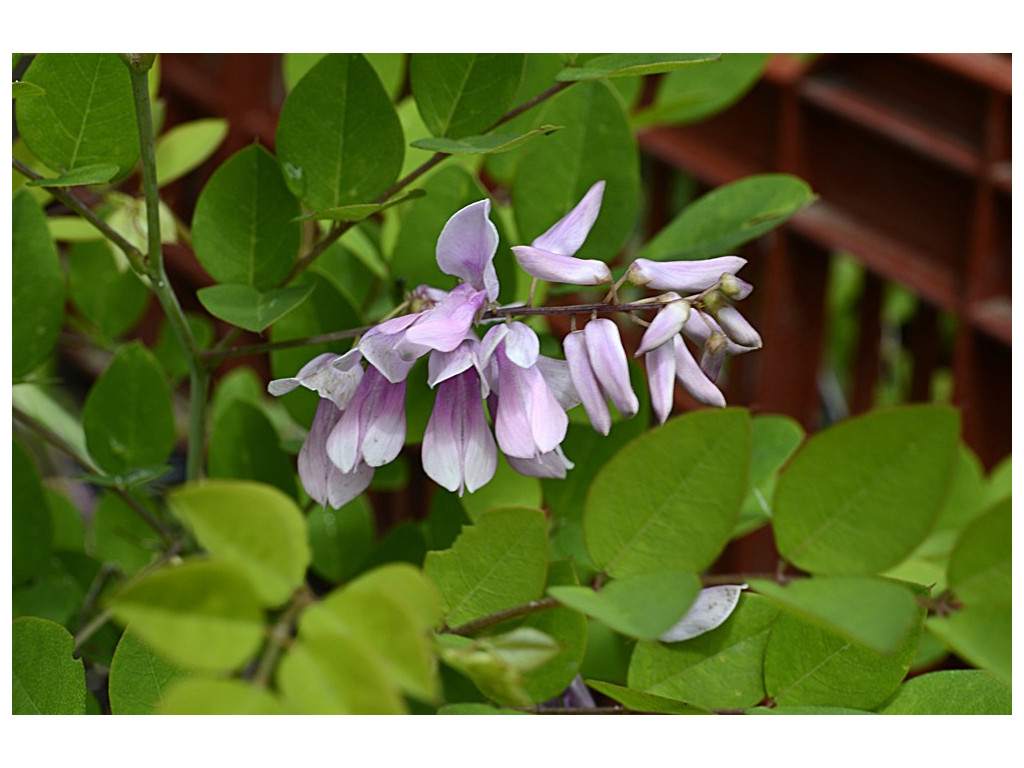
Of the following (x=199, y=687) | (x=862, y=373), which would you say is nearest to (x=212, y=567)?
(x=199, y=687)

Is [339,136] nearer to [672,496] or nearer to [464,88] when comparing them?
[464,88]

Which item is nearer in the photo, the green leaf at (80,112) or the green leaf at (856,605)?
the green leaf at (856,605)

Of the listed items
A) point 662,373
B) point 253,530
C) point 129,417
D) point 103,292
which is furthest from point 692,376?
point 103,292

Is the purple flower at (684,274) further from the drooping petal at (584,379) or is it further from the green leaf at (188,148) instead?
the green leaf at (188,148)

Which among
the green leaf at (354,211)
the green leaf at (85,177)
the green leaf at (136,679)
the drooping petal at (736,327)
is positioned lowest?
the green leaf at (136,679)

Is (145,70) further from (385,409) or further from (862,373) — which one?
(862,373)

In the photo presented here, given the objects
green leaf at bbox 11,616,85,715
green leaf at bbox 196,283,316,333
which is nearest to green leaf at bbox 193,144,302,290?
green leaf at bbox 196,283,316,333

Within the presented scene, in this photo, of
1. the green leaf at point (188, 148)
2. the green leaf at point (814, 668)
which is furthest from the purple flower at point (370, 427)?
the green leaf at point (188, 148)
